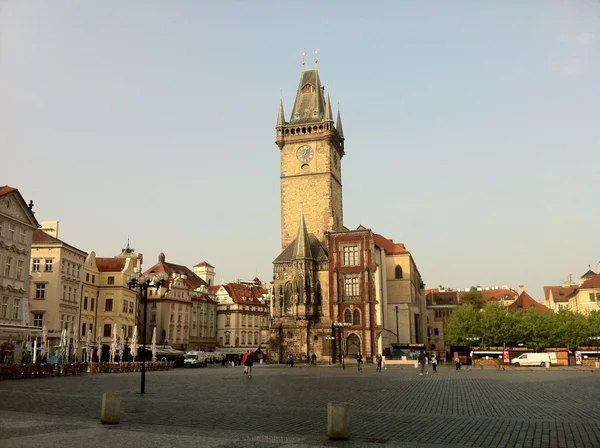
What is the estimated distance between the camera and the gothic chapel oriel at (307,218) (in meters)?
74.6

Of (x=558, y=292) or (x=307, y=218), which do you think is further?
(x=558, y=292)

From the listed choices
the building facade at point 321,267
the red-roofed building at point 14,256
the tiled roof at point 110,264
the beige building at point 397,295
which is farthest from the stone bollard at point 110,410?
the tiled roof at point 110,264

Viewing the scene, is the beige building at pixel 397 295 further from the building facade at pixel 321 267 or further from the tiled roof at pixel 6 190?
the tiled roof at pixel 6 190

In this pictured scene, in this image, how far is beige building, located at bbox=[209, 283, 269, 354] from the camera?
384 ft

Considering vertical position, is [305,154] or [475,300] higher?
[305,154]

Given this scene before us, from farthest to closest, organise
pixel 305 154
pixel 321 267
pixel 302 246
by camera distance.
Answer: pixel 305 154
pixel 321 267
pixel 302 246

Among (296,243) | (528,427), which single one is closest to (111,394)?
(528,427)

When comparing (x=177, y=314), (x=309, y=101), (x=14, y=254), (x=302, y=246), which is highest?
(x=309, y=101)

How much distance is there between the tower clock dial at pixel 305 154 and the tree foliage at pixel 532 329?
3253 cm

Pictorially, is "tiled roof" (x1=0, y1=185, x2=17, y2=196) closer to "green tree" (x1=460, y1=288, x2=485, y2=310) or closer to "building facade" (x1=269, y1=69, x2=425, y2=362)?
"building facade" (x1=269, y1=69, x2=425, y2=362)

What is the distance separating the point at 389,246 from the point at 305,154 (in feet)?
66.7

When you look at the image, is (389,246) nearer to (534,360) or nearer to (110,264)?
(534,360)

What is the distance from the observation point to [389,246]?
91938mm

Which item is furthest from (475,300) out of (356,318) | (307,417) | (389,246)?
(307,417)
